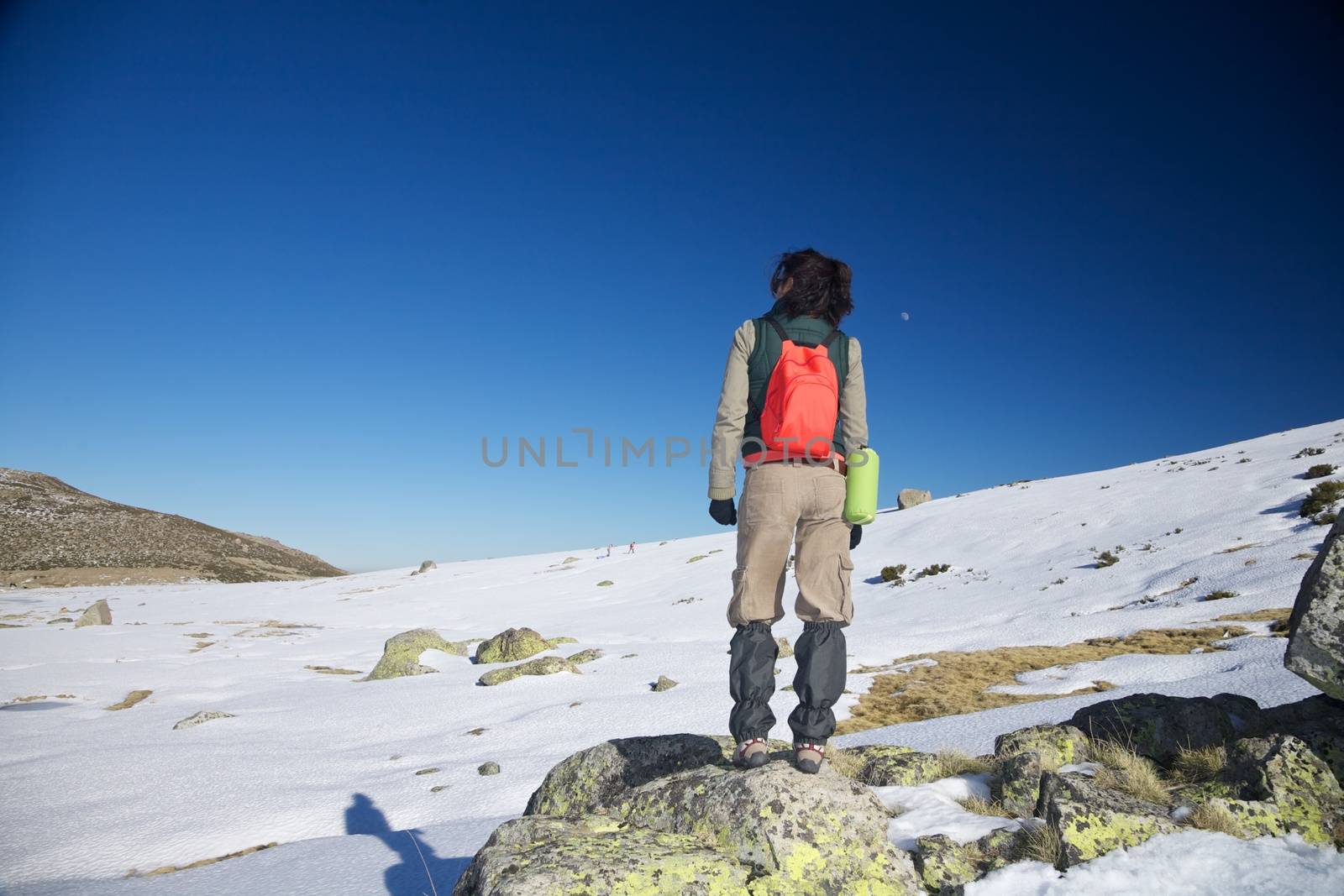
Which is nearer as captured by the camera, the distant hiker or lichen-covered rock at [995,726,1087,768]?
the distant hiker

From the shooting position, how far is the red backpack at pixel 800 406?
11.2 ft

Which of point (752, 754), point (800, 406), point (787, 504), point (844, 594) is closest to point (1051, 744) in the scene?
point (844, 594)

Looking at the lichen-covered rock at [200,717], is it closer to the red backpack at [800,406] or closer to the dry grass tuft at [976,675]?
the dry grass tuft at [976,675]

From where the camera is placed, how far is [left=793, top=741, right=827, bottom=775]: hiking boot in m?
3.16

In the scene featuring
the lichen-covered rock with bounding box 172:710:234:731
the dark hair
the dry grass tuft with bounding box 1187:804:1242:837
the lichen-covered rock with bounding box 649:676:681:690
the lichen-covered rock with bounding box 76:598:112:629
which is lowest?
the lichen-covered rock with bounding box 76:598:112:629

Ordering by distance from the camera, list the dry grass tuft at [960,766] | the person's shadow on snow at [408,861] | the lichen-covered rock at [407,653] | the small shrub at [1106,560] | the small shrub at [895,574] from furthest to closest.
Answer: the small shrub at [895,574] < the small shrub at [1106,560] < the lichen-covered rock at [407,653] < the dry grass tuft at [960,766] < the person's shadow on snow at [408,861]

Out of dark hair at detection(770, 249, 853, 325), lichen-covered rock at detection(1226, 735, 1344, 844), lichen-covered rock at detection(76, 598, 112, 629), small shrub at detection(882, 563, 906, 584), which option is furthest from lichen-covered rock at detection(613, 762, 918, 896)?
lichen-covered rock at detection(76, 598, 112, 629)

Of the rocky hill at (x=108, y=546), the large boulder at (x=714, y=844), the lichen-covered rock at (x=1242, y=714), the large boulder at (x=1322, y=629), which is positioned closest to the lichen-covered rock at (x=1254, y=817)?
the large boulder at (x=1322, y=629)

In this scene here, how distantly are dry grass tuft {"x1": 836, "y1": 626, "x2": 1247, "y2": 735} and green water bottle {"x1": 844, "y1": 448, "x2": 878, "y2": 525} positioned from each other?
5036 mm

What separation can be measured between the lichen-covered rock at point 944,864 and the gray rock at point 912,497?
40094 mm

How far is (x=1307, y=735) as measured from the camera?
2.96 meters

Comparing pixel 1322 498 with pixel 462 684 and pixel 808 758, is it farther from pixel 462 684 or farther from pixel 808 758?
pixel 462 684

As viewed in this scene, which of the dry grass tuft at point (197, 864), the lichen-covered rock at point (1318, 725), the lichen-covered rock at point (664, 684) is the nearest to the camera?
the lichen-covered rock at point (1318, 725)

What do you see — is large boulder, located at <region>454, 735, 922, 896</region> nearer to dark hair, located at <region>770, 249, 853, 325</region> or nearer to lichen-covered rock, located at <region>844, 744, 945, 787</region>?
lichen-covered rock, located at <region>844, 744, 945, 787</region>
